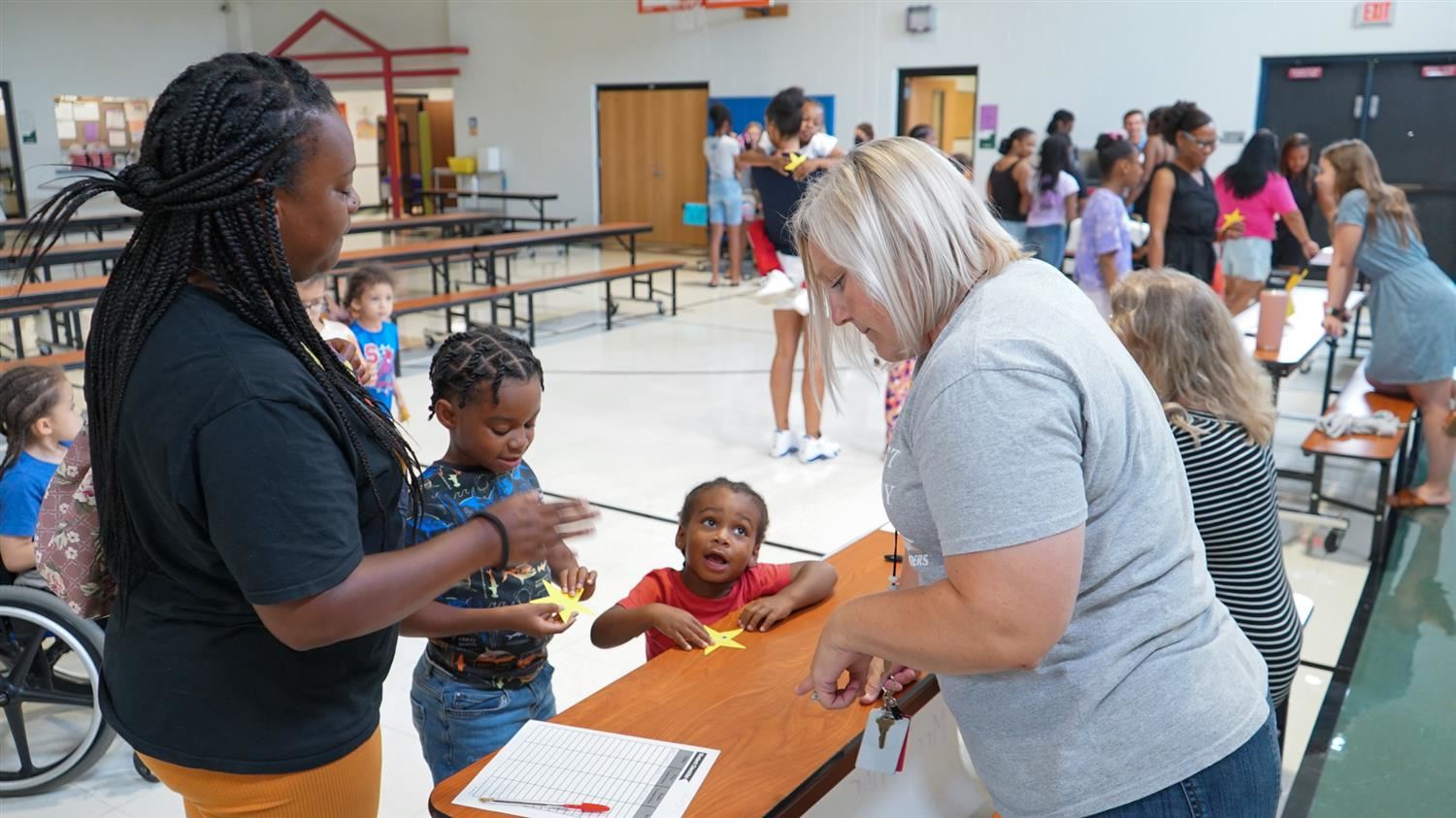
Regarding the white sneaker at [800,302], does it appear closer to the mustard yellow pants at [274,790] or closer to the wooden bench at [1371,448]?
the wooden bench at [1371,448]

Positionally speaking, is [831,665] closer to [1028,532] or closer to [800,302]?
[1028,532]

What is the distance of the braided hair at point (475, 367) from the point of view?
76.1 inches

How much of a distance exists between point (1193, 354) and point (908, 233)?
146 cm

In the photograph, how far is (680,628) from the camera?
6.73 ft

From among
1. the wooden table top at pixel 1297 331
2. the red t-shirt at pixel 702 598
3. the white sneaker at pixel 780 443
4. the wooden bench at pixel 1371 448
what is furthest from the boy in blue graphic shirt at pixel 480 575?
the white sneaker at pixel 780 443

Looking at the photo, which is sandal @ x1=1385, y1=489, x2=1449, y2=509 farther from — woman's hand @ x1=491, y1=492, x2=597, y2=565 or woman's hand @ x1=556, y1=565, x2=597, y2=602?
woman's hand @ x1=491, y1=492, x2=597, y2=565

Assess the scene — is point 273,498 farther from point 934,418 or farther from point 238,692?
point 934,418

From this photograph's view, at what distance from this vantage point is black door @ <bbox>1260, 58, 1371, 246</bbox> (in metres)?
10.4

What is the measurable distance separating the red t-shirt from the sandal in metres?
3.68

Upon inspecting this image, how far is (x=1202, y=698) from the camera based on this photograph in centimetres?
127

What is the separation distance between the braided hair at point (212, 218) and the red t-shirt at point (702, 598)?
Result: 1.17 metres

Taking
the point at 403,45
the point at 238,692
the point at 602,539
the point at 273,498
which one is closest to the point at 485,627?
the point at 238,692

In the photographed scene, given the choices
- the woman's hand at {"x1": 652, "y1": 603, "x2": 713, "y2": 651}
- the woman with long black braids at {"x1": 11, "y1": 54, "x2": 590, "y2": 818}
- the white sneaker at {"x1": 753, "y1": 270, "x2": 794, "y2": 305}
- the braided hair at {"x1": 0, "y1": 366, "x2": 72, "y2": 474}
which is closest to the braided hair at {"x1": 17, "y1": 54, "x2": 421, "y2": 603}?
the woman with long black braids at {"x1": 11, "y1": 54, "x2": 590, "y2": 818}

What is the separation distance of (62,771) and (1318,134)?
445 inches
